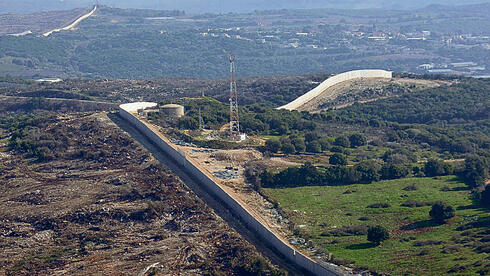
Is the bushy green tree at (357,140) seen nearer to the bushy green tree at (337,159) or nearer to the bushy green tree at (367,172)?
the bushy green tree at (337,159)

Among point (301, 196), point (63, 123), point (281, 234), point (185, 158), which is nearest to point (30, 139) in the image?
point (63, 123)

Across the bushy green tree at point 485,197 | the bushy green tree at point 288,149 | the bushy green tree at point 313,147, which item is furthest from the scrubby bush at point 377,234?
the bushy green tree at point 313,147

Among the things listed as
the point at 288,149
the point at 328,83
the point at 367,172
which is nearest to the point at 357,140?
the point at 288,149

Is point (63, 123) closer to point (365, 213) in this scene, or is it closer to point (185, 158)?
point (185, 158)

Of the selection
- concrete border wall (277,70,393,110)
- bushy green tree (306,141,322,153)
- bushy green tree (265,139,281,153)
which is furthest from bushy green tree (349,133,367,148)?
concrete border wall (277,70,393,110)

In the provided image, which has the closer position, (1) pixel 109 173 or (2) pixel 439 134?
(1) pixel 109 173

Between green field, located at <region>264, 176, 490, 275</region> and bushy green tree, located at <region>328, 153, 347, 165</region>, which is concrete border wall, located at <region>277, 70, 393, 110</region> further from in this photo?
green field, located at <region>264, 176, 490, 275</region>
